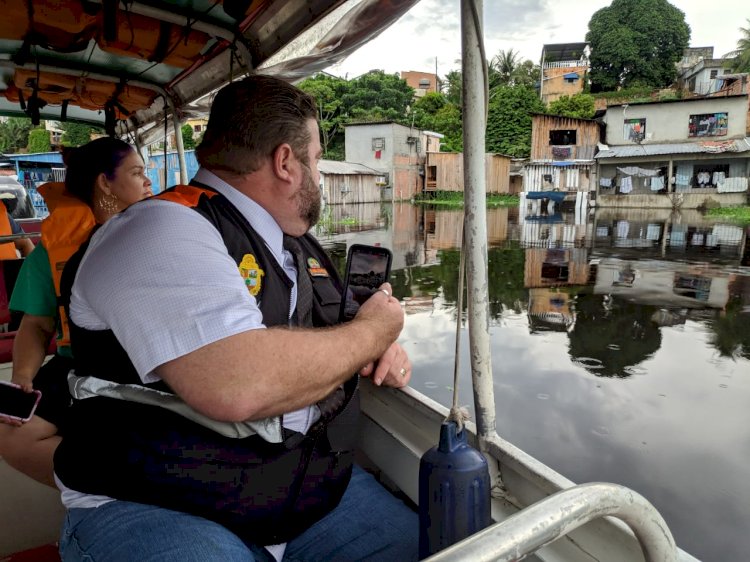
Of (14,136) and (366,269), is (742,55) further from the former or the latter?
(14,136)

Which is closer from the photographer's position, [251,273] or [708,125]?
[251,273]

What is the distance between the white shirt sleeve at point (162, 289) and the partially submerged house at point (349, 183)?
113ft

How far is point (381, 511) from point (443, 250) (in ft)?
46.4

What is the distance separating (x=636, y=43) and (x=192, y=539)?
77430mm

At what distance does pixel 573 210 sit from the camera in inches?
1364

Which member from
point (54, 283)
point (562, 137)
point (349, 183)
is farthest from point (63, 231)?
point (349, 183)

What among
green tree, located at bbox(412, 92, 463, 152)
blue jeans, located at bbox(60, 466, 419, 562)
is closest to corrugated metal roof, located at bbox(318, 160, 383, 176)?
green tree, located at bbox(412, 92, 463, 152)

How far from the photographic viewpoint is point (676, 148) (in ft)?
106

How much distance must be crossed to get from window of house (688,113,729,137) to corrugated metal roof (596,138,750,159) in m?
0.77

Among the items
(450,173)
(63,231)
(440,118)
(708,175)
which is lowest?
Answer: (63,231)

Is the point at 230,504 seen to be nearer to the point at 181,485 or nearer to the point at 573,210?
the point at 181,485

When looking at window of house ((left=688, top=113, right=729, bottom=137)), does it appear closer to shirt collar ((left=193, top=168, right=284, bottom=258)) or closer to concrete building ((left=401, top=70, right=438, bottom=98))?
shirt collar ((left=193, top=168, right=284, bottom=258))

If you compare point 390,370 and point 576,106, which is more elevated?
point 576,106

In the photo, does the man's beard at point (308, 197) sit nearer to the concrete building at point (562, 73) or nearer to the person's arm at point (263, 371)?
the person's arm at point (263, 371)
